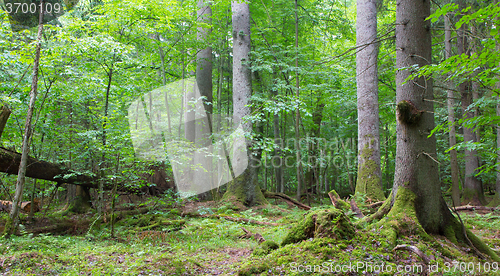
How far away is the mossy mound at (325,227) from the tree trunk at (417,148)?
0.74 m

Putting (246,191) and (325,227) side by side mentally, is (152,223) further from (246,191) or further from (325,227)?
(325,227)

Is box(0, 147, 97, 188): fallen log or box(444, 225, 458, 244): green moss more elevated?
box(0, 147, 97, 188): fallen log

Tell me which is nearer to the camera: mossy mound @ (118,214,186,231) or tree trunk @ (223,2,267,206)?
mossy mound @ (118,214,186,231)

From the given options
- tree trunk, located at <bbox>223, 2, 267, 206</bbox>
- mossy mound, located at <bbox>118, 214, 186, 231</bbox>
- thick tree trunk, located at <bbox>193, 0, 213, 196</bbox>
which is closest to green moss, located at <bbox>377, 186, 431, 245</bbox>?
mossy mound, located at <bbox>118, 214, 186, 231</bbox>

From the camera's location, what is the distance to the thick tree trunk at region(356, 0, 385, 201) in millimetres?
7168

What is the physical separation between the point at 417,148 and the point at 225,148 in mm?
5753

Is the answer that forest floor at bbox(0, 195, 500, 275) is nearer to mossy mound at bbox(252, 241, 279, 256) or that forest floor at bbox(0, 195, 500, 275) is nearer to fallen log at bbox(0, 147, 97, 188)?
mossy mound at bbox(252, 241, 279, 256)

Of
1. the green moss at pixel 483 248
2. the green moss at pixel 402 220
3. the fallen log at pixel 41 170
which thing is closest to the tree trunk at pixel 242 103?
the fallen log at pixel 41 170

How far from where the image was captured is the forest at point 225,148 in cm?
346

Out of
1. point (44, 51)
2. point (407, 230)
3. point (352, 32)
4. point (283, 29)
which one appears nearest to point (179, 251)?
point (407, 230)

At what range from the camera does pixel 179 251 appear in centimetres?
454

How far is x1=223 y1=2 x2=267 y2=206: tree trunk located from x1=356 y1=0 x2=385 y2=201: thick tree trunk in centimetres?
350

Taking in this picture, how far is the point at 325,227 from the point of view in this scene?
355 cm

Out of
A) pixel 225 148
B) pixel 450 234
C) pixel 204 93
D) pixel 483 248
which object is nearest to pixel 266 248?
pixel 450 234
